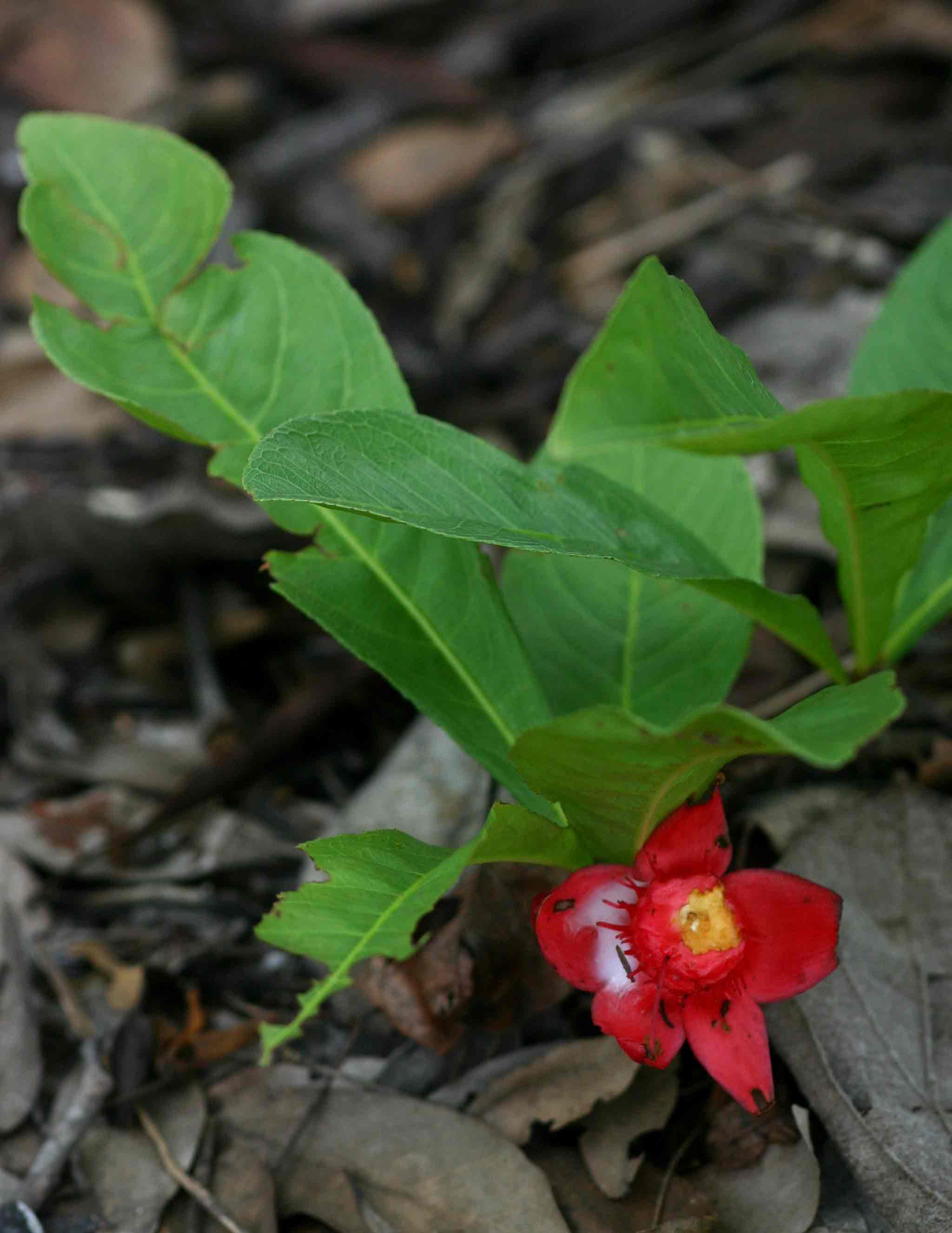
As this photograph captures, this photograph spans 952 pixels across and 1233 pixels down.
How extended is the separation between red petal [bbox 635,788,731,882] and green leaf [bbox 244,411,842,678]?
259mm

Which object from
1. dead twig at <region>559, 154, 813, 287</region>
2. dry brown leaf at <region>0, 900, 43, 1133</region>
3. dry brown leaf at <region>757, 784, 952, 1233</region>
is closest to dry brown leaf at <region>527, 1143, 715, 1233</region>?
dry brown leaf at <region>757, 784, 952, 1233</region>

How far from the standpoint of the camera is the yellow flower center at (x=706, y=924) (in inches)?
50.0

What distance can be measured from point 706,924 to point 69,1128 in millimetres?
890

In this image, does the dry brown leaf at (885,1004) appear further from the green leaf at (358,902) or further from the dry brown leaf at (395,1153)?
the green leaf at (358,902)

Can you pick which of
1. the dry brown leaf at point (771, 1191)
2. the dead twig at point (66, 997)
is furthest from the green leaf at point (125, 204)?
the dry brown leaf at point (771, 1191)

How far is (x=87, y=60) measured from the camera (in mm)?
3645

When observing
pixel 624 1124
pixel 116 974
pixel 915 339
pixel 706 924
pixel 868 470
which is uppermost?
pixel 868 470

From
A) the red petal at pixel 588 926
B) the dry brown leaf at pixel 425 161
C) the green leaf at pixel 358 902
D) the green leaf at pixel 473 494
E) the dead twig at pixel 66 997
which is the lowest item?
the dead twig at pixel 66 997

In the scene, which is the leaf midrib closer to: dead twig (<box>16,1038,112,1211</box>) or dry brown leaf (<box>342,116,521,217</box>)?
dead twig (<box>16,1038,112,1211</box>)

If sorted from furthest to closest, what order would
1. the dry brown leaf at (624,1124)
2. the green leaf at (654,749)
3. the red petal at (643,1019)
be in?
the dry brown leaf at (624,1124) → the red petal at (643,1019) → the green leaf at (654,749)

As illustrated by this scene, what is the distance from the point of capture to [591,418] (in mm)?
1492

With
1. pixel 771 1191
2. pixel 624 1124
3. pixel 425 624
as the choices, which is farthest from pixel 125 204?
pixel 771 1191

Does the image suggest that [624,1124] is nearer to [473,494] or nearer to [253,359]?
[473,494]

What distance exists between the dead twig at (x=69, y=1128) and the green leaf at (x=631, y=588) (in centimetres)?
80
